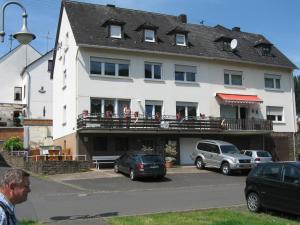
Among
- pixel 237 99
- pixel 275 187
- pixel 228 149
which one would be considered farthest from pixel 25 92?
pixel 275 187

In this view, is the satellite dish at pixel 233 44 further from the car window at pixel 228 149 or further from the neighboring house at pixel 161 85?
the car window at pixel 228 149

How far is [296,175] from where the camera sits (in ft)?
45.6

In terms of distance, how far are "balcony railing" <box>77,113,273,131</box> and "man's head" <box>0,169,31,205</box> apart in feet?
98.8

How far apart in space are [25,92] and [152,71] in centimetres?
2251

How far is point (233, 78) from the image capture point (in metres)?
43.3

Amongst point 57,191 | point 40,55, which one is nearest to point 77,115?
point 57,191

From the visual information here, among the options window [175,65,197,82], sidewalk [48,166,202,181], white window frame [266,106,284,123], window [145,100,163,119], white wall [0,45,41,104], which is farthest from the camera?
white wall [0,45,41,104]

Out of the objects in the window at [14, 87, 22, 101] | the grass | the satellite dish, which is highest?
the satellite dish

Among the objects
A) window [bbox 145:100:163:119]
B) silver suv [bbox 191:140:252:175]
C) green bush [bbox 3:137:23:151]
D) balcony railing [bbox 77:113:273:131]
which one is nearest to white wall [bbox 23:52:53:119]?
green bush [bbox 3:137:23:151]

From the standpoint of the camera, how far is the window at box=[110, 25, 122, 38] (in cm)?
3903

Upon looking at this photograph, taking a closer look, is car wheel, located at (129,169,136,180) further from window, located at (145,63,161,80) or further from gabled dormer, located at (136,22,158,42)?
gabled dormer, located at (136,22,158,42)

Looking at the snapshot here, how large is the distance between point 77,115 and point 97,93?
2.14 meters

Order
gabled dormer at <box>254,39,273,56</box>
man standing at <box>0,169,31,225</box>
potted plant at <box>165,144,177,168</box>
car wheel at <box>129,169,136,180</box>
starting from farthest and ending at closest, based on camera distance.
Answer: gabled dormer at <box>254,39,273,56</box>, potted plant at <box>165,144,177,168</box>, car wheel at <box>129,169,136,180</box>, man standing at <box>0,169,31,225</box>

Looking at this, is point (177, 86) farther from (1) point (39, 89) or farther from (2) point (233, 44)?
(1) point (39, 89)
